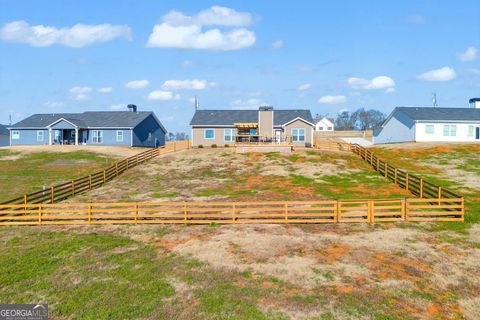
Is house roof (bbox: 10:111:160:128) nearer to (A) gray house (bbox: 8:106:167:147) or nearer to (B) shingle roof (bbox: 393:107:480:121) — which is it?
(A) gray house (bbox: 8:106:167:147)

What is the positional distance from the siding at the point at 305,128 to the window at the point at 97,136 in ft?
94.4

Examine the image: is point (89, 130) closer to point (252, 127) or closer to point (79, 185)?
point (252, 127)

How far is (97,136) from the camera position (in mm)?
53750

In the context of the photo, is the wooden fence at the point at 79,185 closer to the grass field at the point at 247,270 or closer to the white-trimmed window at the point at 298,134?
the grass field at the point at 247,270

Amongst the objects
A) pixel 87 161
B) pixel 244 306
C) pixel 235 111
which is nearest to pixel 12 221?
pixel 244 306

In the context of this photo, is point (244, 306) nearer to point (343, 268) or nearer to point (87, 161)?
point (343, 268)

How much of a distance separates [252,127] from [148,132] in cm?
2063

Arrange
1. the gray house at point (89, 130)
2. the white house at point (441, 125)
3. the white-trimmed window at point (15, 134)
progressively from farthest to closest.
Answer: the white-trimmed window at point (15, 134)
the gray house at point (89, 130)
the white house at point (441, 125)

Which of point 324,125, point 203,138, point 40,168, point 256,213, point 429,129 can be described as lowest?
point 256,213

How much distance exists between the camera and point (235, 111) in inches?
2142

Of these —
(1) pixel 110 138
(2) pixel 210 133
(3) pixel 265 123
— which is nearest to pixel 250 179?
(3) pixel 265 123

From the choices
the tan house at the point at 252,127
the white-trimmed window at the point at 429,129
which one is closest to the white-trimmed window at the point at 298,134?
the tan house at the point at 252,127

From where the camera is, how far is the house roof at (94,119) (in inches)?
2108

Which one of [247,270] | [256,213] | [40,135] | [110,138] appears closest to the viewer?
[247,270]
